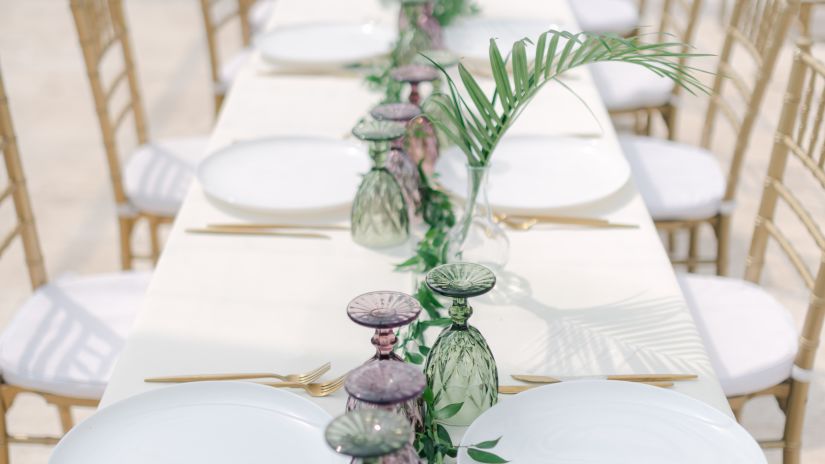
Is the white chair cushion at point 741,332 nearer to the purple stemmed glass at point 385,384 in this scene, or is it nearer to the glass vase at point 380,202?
the glass vase at point 380,202

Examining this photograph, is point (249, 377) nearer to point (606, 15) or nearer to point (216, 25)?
point (216, 25)

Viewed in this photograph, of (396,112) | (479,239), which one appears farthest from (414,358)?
(396,112)

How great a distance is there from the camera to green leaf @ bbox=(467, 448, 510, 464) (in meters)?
0.98

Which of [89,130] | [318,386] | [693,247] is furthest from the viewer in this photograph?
[89,130]

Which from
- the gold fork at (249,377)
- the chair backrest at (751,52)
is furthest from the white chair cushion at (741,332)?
the gold fork at (249,377)

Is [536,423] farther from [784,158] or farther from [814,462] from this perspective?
[814,462]

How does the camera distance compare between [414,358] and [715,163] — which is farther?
[715,163]

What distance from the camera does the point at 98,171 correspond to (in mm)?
3791

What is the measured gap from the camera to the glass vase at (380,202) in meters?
1.37

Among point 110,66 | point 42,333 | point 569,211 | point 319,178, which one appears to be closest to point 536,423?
point 569,211

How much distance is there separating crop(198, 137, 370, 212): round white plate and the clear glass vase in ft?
0.90

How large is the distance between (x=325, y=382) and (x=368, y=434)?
434 millimetres

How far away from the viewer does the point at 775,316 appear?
1.82m

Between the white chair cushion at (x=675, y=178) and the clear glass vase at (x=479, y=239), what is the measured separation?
0.95 meters
